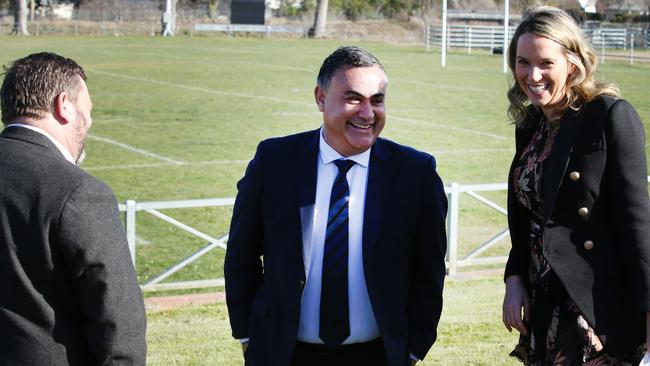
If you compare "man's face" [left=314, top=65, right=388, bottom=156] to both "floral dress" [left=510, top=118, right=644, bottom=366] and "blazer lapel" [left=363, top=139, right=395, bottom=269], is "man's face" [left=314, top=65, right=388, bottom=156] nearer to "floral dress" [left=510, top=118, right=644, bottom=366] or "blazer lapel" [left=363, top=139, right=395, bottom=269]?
"blazer lapel" [left=363, top=139, right=395, bottom=269]

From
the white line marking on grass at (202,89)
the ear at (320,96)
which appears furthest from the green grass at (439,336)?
the white line marking on grass at (202,89)

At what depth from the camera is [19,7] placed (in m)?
61.2

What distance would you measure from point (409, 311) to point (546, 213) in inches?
24.4

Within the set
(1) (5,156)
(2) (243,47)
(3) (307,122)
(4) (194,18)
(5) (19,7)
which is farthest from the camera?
(4) (194,18)

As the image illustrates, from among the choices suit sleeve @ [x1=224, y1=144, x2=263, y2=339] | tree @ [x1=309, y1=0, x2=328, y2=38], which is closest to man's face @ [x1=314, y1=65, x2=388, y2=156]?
suit sleeve @ [x1=224, y1=144, x2=263, y2=339]

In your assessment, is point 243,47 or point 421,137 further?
point 243,47

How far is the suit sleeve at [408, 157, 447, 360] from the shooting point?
3867 millimetres

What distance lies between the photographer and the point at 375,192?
3.78 meters

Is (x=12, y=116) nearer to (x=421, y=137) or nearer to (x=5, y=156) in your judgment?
(x=5, y=156)

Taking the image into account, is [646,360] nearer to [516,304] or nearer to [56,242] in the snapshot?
[516,304]

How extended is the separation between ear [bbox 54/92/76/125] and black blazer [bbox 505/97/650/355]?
5.54ft

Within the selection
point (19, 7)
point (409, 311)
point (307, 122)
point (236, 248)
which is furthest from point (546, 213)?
point (19, 7)

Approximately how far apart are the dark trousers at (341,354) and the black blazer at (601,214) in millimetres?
704

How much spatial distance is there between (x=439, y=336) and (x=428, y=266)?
13.0ft
